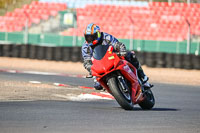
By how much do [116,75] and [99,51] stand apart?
474 millimetres

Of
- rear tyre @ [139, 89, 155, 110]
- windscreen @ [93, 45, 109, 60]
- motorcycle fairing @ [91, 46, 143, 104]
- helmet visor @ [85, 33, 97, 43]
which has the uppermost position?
helmet visor @ [85, 33, 97, 43]

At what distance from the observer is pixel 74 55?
877 inches

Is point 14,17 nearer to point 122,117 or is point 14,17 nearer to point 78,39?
point 78,39

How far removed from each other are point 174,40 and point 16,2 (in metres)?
10.7

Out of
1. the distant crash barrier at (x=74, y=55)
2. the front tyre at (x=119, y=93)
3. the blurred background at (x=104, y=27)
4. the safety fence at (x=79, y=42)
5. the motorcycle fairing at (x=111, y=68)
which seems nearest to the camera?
the front tyre at (x=119, y=93)

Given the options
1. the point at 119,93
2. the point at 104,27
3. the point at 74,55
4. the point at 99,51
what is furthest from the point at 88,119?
the point at 104,27

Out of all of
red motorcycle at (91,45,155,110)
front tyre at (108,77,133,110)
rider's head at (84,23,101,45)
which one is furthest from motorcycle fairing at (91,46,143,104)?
rider's head at (84,23,101,45)

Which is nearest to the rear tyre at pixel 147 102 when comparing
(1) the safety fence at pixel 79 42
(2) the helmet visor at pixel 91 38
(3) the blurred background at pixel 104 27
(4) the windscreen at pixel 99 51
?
(4) the windscreen at pixel 99 51

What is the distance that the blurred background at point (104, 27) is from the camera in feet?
73.3

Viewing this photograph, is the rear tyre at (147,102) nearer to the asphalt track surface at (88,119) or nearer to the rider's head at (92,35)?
the asphalt track surface at (88,119)

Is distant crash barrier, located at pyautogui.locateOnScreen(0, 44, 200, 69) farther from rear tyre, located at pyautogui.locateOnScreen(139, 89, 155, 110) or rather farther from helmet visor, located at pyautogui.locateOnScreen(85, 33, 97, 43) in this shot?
helmet visor, located at pyautogui.locateOnScreen(85, 33, 97, 43)

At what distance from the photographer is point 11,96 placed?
9.42 m

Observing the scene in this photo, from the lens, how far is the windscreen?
777cm

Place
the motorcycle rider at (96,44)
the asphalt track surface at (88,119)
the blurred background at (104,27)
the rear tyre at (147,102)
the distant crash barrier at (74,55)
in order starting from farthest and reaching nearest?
the blurred background at (104,27) < the distant crash barrier at (74,55) < the rear tyre at (147,102) < the motorcycle rider at (96,44) < the asphalt track surface at (88,119)
